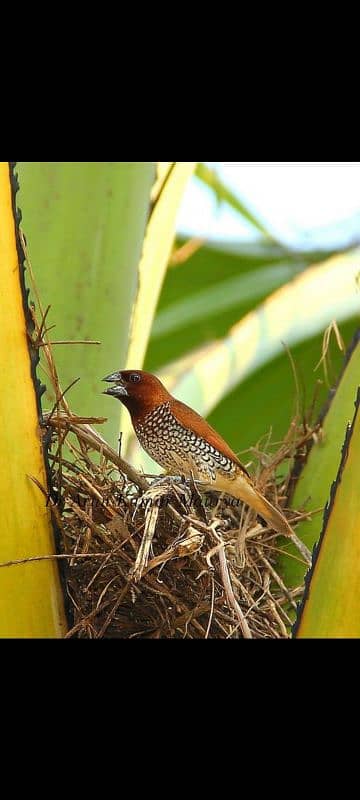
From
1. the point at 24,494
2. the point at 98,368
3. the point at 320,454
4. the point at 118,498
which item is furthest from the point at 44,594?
the point at 320,454

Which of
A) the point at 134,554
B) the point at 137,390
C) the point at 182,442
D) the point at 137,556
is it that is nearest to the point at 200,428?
the point at 182,442

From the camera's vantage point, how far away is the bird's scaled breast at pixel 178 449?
2.35 metres

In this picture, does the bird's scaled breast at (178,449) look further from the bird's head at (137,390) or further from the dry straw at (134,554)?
the dry straw at (134,554)

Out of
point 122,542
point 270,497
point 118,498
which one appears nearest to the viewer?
point 122,542

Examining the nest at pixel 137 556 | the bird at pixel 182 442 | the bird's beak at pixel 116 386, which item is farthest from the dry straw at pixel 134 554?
the bird at pixel 182 442

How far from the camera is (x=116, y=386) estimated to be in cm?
222

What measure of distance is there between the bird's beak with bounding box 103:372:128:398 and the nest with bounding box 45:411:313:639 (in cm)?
15

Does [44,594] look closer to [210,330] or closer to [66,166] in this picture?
[66,166]

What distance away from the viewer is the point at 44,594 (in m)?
1.58

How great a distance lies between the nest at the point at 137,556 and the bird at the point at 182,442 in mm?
284

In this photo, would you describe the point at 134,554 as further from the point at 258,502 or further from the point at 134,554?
the point at 258,502

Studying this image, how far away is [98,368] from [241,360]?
683mm

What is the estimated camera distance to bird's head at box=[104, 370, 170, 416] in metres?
2.21

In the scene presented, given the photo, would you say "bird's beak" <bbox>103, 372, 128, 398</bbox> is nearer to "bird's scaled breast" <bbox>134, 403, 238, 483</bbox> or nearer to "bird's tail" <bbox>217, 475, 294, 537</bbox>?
"bird's scaled breast" <bbox>134, 403, 238, 483</bbox>
